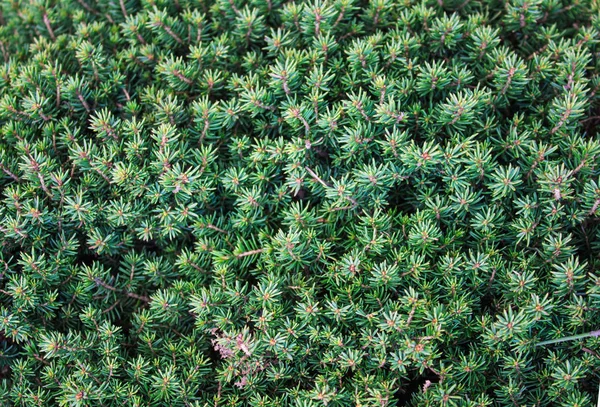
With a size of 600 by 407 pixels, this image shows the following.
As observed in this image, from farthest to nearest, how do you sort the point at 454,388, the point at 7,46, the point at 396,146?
the point at 7,46 < the point at 396,146 < the point at 454,388

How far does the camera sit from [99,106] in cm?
194

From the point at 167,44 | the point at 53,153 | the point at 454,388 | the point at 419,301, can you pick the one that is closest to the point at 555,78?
the point at 419,301

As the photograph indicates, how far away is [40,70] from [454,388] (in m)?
1.73

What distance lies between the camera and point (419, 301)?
1.59 metres

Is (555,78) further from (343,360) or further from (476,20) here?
(343,360)

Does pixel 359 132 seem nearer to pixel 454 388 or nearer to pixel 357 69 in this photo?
pixel 357 69

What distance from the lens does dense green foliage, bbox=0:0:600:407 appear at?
161 centimetres

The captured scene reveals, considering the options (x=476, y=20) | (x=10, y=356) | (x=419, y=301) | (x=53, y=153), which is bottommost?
(x=10, y=356)

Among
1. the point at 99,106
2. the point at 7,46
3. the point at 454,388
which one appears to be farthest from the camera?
the point at 7,46

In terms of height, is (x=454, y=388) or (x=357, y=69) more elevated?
(x=357, y=69)

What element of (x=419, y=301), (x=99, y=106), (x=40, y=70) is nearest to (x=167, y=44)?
(x=99, y=106)

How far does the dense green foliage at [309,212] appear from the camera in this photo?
1608 mm

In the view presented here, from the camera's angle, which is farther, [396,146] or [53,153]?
[53,153]

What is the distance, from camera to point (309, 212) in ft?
5.81
